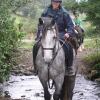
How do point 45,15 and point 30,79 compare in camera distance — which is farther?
point 30,79

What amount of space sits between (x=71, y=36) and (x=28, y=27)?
28.9 metres

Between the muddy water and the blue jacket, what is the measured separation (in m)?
4.13

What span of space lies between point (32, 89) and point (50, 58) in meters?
6.93

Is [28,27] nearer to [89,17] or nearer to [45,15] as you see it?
[89,17]

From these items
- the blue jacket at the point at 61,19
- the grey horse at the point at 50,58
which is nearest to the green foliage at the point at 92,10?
the blue jacket at the point at 61,19

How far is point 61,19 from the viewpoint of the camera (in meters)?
10.0

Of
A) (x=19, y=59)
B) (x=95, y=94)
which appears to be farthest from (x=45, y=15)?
(x=19, y=59)

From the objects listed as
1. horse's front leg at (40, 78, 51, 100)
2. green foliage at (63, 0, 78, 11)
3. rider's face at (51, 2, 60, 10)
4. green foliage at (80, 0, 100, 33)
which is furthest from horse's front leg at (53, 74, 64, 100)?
green foliage at (63, 0, 78, 11)

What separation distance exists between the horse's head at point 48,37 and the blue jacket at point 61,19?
66 cm

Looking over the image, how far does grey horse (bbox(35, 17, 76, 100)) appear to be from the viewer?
923 cm

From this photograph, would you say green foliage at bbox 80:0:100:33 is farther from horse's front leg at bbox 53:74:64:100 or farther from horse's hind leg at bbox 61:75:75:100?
horse's front leg at bbox 53:74:64:100

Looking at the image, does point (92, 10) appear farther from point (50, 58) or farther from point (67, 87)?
point (50, 58)

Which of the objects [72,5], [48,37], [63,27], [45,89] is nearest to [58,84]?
[45,89]

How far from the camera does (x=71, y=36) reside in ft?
33.5
